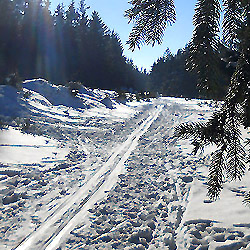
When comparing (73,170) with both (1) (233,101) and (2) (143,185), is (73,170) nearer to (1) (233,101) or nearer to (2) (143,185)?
(2) (143,185)

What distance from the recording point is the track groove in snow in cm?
314

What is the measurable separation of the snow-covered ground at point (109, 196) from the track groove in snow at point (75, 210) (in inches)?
0.5

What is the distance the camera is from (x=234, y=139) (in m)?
1.38

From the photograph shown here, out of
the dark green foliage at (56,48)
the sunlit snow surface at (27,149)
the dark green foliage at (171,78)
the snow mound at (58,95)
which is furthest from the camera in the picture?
the dark green foliage at (171,78)

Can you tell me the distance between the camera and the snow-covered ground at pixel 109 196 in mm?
3162

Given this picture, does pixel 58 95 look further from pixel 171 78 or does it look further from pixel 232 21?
pixel 171 78

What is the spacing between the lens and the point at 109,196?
178 inches

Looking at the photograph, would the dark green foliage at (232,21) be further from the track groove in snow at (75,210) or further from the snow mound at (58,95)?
the snow mound at (58,95)

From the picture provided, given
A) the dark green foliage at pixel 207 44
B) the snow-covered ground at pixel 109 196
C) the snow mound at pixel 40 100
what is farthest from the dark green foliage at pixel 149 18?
the snow mound at pixel 40 100

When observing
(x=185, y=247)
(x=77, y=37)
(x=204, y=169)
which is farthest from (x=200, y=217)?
(x=77, y=37)

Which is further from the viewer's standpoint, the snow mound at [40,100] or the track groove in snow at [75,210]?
the snow mound at [40,100]

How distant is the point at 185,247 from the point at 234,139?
83.6 inches

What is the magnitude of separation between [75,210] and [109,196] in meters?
0.77

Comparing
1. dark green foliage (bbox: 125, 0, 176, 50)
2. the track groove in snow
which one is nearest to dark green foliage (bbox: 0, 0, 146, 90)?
the track groove in snow
